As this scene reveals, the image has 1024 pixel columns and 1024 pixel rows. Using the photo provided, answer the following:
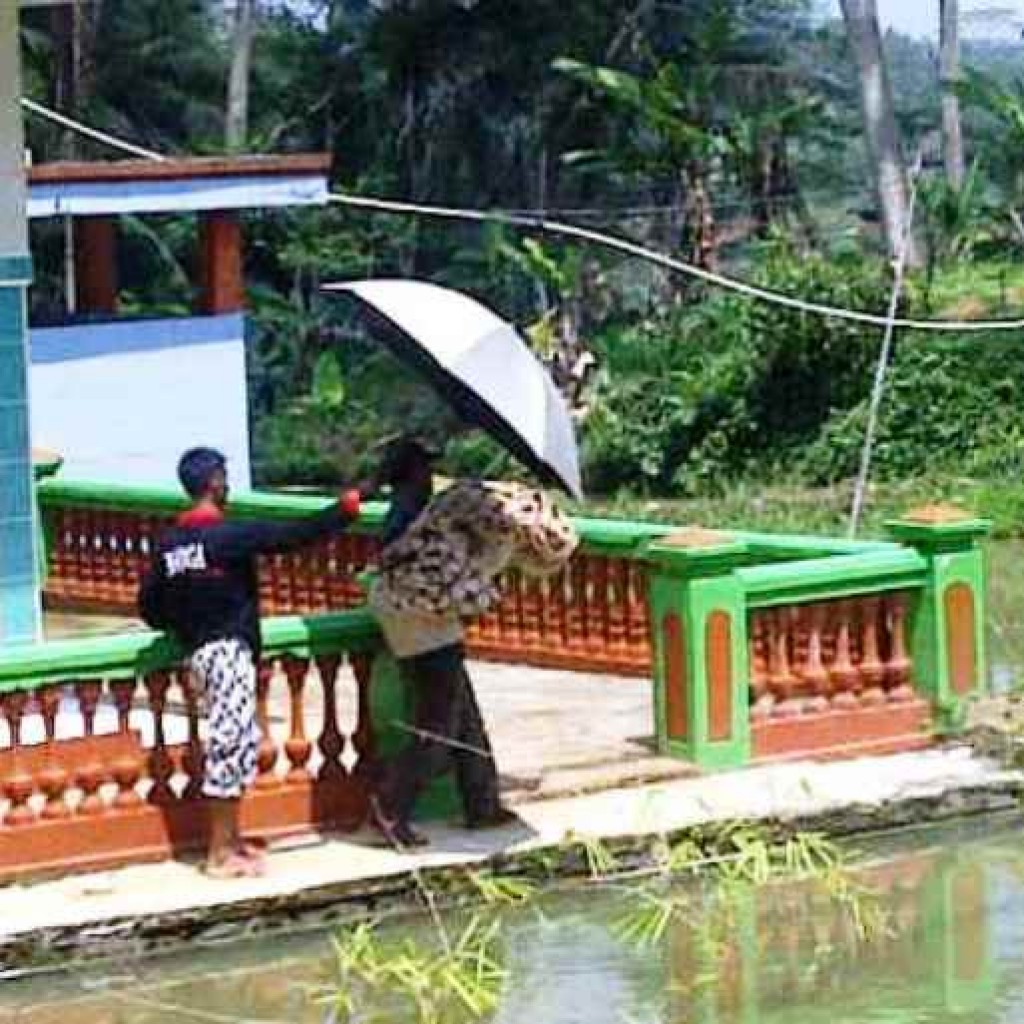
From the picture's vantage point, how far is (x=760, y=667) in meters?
10.4

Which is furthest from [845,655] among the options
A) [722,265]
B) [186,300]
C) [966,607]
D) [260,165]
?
[186,300]

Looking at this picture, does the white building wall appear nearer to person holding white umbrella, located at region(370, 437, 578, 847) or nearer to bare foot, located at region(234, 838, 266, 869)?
person holding white umbrella, located at region(370, 437, 578, 847)

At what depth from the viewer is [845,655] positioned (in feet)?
34.7

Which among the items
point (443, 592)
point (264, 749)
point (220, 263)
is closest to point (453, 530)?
point (443, 592)

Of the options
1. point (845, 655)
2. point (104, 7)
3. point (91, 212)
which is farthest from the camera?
point (104, 7)

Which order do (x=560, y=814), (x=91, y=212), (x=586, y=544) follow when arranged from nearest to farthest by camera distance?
1. (x=560, y=814)
2. (x=586, y=544)
3. (x=91, y=212)

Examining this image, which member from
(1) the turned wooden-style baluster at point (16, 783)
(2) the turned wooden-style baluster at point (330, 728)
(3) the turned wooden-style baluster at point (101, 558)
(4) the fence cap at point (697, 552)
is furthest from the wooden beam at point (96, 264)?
(1) the turned wooden-style baluster at point (16, 783)

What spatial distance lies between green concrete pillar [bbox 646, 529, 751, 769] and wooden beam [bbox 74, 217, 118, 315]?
10.3 m

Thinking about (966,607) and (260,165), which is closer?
(966,607)

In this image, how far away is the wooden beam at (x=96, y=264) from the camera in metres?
19.8

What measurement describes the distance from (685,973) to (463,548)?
161 cm

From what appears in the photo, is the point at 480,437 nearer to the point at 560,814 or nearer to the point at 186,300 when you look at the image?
the point at 186,300

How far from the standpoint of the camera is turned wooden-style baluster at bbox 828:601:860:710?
Answer: 414 inches

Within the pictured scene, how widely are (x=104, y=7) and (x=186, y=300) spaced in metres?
4.48
